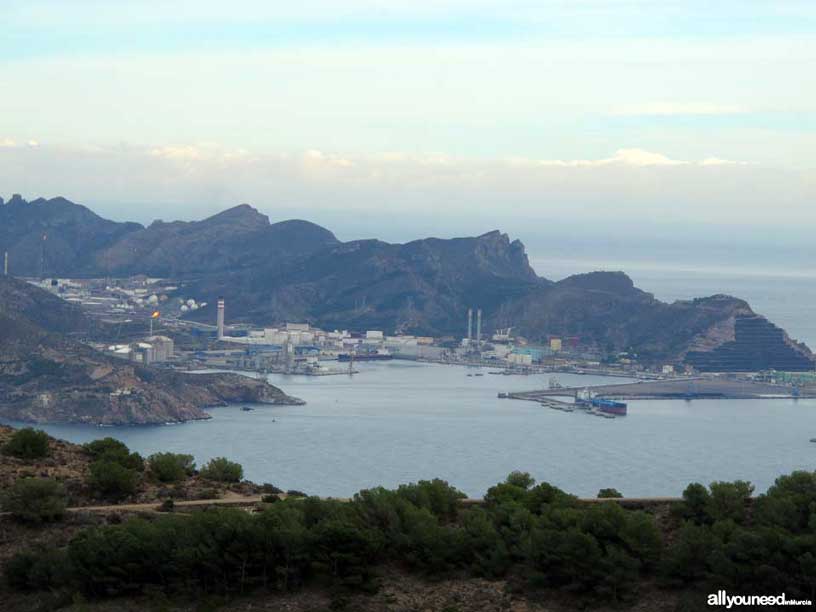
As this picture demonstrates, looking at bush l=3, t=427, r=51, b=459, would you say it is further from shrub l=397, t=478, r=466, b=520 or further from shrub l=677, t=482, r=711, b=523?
shrub l=677, t=482, r=711, b=523

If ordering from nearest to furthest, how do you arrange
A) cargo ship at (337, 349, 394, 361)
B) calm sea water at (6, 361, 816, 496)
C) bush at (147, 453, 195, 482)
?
bush at (147, 453, 195, 482) → calm sea water at (6, 361, 816, 496) → cargo ship at (337, 349, 394, 361)

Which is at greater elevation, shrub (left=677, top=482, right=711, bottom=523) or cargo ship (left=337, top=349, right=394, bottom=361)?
cargo ship (left=337, top=349, right=394, bottom=361)

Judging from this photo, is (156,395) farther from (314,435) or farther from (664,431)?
(664,431)

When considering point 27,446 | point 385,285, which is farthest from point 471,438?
point 385,285

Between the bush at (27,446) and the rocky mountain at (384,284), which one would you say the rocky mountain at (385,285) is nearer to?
the rocky mountain at (384,284)

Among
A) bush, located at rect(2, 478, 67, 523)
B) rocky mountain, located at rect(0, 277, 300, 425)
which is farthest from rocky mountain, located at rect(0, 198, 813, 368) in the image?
bush, located at rect(2, 478, 67, 523)

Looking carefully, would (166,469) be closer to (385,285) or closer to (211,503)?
(211,503)
